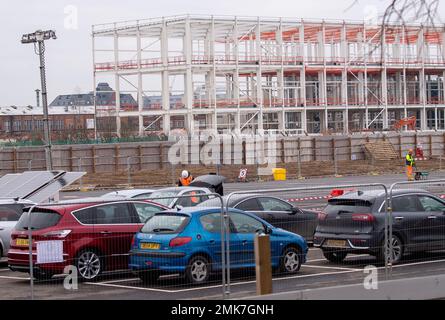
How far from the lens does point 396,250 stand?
15.3 m

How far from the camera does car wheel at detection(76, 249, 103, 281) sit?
46.0 feet

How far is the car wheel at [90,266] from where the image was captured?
14023mm

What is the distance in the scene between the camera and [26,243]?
1638cm

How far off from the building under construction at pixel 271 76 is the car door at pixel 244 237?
196 feet

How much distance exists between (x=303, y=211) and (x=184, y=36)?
203 feet

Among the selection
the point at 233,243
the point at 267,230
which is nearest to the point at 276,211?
the point at 267,230

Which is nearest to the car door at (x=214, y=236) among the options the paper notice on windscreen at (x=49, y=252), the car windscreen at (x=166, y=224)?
the car windscreen at (x=166, y=224)

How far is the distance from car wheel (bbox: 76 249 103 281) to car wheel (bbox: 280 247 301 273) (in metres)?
3.54

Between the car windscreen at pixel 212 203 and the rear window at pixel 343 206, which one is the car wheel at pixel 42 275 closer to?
the car windscreen at pixel 212 203

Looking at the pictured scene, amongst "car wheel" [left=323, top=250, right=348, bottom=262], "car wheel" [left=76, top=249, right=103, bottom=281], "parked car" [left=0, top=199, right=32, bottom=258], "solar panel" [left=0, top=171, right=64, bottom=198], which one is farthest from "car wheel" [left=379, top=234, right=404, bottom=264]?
"solar panel" [left=0, top=171, right=64, bottom=198]

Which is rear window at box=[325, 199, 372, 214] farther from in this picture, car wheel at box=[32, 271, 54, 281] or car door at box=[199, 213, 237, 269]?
car wheel at box=[32, 271, 54, 281]

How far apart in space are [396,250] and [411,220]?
48.3 inches

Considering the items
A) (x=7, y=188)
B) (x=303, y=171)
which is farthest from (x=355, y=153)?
(x=7, y=188)

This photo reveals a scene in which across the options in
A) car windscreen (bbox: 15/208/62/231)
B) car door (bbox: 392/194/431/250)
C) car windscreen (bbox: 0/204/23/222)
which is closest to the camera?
car door (bbox: 392/194/431/250)
